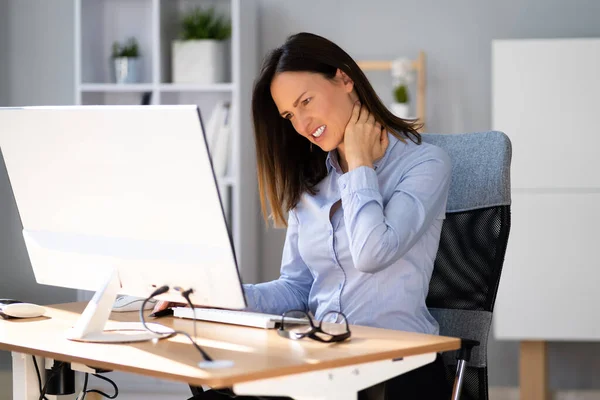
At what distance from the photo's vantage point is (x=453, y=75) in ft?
13.0

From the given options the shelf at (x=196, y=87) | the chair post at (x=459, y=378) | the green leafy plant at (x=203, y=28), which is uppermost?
the green leafy plant at (x=203, y=28)

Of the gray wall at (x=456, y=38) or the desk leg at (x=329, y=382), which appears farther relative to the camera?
the gray wall at (x=456, y=38)

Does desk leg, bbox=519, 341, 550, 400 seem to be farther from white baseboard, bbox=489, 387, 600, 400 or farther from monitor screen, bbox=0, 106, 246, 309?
monitor screen, bbox=0, 106, 246, 309

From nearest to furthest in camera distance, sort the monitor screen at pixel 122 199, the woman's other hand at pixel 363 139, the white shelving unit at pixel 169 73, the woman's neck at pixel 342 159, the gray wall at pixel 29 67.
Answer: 1. the monitor screen at pixel 122 199
2. the woman's other hand at pixel 363 139
3. the woman's neck at pixel 342 159
4. the white shelving unit at pixel 169 73
5. the gray wall at pixel 29 67

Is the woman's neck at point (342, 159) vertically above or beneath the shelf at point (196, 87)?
beneath

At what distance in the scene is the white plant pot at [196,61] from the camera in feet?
12.5

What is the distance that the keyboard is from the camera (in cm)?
169

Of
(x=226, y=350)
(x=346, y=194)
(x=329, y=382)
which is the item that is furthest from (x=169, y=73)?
(x=329, y=382)

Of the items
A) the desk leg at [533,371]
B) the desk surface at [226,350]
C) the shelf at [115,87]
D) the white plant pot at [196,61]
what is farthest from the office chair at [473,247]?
the shelf at [115,87]

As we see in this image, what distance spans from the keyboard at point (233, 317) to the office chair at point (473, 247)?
44 cm

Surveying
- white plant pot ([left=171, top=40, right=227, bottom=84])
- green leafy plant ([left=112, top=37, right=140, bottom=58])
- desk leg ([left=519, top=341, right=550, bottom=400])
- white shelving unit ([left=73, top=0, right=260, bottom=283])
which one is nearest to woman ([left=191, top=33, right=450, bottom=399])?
white shelving unit ([left=73, top=0, right=260, bottom=283])

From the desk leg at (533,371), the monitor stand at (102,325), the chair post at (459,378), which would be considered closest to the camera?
the monitor stand at (102,325)

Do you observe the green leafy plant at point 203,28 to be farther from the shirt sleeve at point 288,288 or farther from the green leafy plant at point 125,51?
the shirt sleeve at point 288,288

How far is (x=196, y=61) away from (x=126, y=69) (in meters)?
0.33
